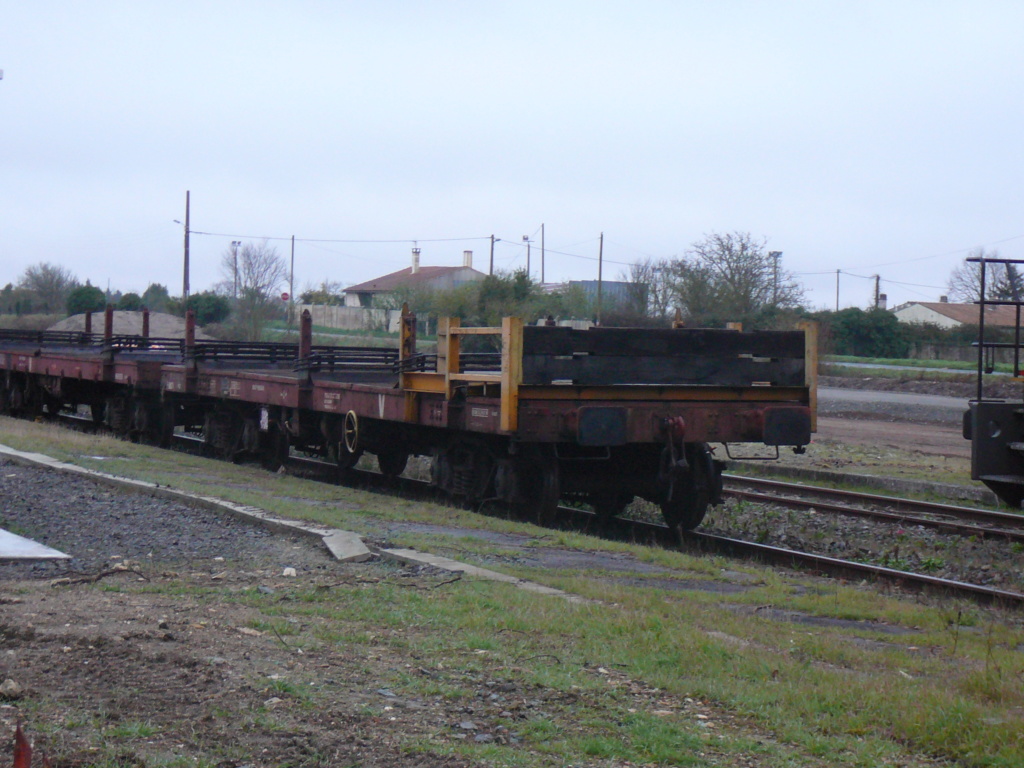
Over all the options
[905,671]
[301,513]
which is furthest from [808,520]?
[905,671]

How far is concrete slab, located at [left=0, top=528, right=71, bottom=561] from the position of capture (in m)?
7.21

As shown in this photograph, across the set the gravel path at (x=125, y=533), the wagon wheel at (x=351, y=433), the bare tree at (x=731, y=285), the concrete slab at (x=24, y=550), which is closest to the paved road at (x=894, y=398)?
the bare tree at (x=731, y=285)

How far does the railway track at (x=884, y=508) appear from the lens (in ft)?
37.0

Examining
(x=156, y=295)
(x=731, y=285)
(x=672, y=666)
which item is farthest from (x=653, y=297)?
(x=156, y=295)

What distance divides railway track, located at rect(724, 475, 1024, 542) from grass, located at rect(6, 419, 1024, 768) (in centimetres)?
351

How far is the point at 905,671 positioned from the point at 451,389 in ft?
19.7

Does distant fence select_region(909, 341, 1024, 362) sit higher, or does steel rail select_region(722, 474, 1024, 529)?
distant fence select_region(909, 341, 1024, 362)

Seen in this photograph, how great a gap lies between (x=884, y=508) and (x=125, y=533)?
28.8ft

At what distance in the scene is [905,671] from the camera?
552cm

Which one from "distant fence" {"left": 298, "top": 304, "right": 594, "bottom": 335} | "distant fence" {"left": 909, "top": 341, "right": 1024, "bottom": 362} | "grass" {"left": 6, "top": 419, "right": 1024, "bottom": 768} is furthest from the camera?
"distant fence" {"left": 909, "top": 341, "right": 1024, "bottom": 362}

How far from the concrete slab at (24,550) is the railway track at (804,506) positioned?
5601 millimetres

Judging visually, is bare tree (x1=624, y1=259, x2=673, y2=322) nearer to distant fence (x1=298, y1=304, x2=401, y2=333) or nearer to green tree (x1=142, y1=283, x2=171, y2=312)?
distant fence (x1=298, y1=304, x2=401, y2=333)

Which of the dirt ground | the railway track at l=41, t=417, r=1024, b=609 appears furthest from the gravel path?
the dirt ground

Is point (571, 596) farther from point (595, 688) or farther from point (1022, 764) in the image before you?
point (1022, 764)
